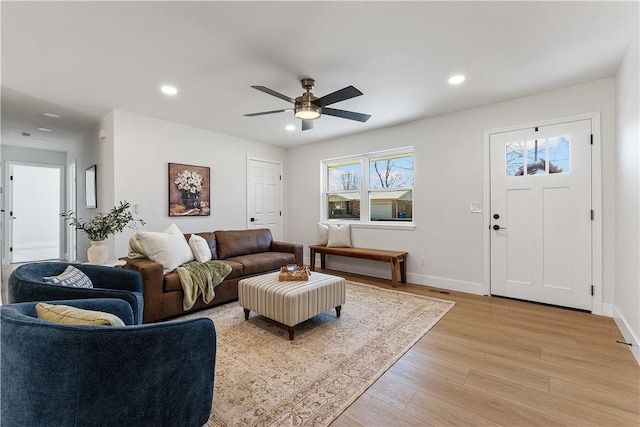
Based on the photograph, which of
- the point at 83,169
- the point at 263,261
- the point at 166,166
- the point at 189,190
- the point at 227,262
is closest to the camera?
the point at 227,262

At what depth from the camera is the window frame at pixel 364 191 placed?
450cm

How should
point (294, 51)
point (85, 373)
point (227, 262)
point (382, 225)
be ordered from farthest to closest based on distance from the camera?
point (382, 225)
point (227, 262)
point (294, 51)
point (85, 373)

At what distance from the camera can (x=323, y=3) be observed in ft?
5.90

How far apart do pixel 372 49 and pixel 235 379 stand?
273cm

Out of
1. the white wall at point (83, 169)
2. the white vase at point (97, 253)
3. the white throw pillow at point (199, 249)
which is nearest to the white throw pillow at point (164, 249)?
the white throw pillow at point (199, 249)

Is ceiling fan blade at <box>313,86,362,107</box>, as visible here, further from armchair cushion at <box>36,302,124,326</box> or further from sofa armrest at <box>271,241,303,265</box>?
sofa armrest at <box>271,241,303,265</box>

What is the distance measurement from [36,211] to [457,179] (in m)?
10.3

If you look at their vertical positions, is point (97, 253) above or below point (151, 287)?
above

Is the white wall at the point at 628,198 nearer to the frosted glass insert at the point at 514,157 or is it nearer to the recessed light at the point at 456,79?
the frosted glass insert at the point at 514,157

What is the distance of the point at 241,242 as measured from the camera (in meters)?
4.21

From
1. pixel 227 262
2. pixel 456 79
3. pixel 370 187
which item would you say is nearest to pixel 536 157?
pixel 456 79

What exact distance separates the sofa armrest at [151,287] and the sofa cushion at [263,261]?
1.03m

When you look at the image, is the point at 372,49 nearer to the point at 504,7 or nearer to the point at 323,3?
the point at 323,3

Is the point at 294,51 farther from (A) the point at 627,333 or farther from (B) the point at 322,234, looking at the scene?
(A) the point at 627,333
